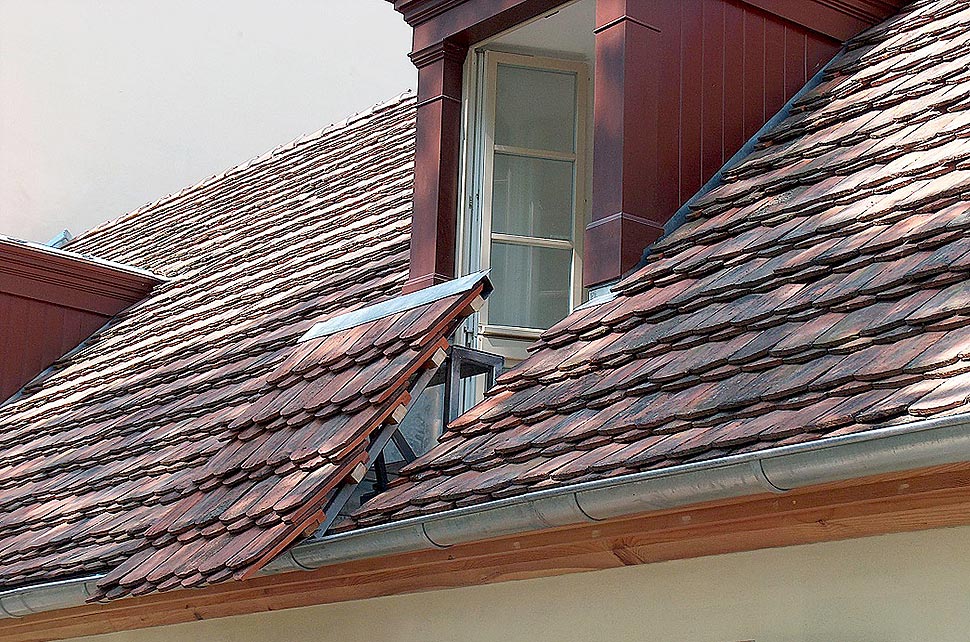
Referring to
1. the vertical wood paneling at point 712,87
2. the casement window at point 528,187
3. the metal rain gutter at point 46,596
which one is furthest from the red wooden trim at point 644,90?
the metal rain gutter at point 46,596

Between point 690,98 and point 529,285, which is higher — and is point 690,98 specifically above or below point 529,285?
above

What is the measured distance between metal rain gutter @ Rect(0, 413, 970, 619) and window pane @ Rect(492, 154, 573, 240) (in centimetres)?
207

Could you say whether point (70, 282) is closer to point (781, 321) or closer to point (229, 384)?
point (229, 384)

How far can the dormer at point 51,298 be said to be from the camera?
9281 mm

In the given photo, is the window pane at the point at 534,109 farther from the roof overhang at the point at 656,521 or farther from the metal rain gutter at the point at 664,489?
the metal rain gutter at the point at 664,489

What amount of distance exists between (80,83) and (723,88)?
44.1 feet

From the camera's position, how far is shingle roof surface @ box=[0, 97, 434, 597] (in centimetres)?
500

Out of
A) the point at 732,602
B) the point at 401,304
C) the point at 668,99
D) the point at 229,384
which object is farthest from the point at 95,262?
the point at 732,602

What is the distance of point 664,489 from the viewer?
370 cm

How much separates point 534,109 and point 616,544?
2746mm

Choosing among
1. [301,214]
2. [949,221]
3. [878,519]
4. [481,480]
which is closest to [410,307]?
[481,480]

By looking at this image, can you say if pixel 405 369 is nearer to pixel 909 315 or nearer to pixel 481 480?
pixel 481 480

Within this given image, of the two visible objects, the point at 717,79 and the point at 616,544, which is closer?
the point at 616,544

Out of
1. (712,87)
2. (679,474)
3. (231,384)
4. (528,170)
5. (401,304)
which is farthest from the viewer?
(231,384)
